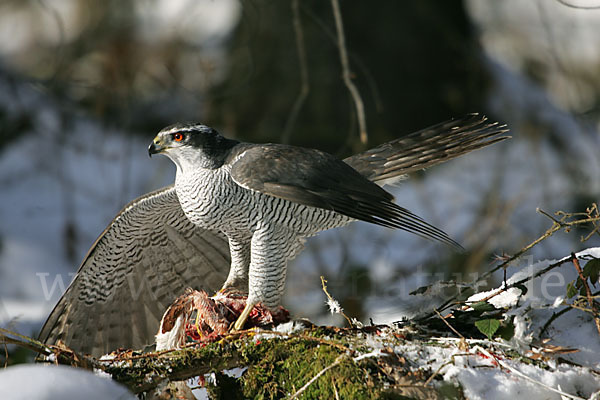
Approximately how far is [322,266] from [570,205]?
2612 mm

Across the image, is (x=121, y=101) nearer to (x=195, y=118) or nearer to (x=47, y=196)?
(x=195, y=118)

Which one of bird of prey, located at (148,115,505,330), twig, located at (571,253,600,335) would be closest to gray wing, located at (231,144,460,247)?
bird of prey, located at (148,115,505,330)

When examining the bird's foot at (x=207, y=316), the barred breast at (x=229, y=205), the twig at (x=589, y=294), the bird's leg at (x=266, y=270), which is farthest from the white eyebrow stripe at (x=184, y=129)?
the twig at (x=589, y=294)

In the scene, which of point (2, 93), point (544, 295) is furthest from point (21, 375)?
point (2, 93)

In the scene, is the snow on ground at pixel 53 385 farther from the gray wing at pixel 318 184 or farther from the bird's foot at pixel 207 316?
the gray wing at pixel 318 184

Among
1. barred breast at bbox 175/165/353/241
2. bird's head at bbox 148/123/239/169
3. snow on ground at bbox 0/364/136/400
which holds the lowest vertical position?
snow on ground at bbox 0/364/136/400

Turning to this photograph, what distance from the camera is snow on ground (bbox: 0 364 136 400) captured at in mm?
1410

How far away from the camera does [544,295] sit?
222 cm

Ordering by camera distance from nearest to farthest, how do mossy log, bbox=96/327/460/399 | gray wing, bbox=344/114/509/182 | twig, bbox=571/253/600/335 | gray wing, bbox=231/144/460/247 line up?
mossy log, bbox=96/327/460/399 < twig, bbox=571/253/600/335 < gray wing, bbox=231/144/460/247 < gray wing, bbox=344/114/509/182

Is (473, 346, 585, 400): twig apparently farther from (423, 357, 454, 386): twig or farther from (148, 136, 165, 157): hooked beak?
(148, 136, 165, 157): hooked beak

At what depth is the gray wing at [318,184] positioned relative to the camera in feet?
Result: 7.76

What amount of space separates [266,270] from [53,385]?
121cm


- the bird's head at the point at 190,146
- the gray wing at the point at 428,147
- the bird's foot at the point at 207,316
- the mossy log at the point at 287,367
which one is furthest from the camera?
the gray wing at the point at 428,147

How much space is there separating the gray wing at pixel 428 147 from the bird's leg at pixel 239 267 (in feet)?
2.33
